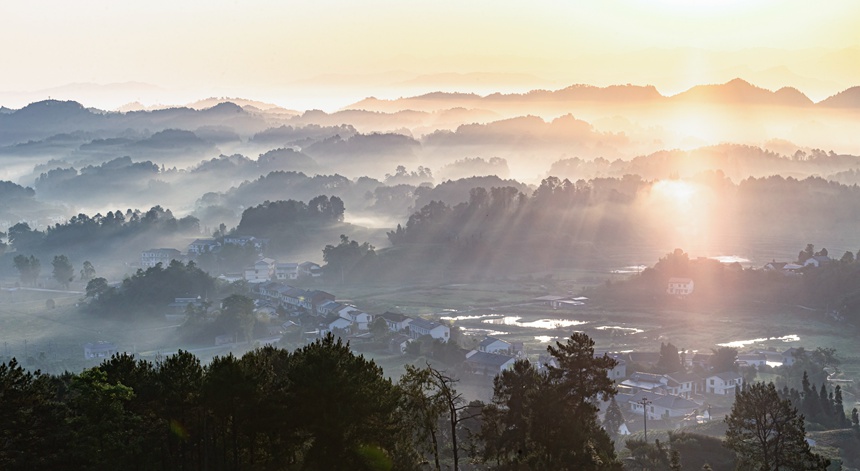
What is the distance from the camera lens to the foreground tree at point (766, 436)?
2309cm

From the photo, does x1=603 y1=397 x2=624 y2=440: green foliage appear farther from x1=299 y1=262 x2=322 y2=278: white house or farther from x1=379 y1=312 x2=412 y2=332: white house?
x1=299 y1=262 x2=322 y2=278: white house

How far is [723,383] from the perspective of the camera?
149ft

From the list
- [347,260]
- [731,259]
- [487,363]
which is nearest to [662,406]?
[487,363]

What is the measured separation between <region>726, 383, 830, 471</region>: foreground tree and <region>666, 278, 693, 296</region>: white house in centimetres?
4446

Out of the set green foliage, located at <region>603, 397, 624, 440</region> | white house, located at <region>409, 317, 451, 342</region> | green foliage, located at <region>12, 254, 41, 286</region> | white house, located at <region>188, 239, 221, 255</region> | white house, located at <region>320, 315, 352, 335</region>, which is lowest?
green foliage, located at <region>603, 397, 624, 440</region>

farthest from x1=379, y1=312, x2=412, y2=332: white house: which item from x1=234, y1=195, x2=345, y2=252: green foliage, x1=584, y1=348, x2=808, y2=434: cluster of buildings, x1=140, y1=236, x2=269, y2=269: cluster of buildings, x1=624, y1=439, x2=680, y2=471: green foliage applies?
x1=234, y1=195, x2=345, y2=252: green foliage

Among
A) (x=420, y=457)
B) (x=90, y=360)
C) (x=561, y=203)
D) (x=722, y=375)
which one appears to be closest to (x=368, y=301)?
(x=90, y=360)

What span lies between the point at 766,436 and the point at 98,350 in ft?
134

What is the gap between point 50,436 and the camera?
1828cm

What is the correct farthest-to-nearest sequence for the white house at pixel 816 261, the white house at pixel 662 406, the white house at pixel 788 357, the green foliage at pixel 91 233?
1. the green foliage at pixel 91 233
2. the white house at pixel 816 261
3. the white house at pixel 788 357
4. the white house at pixel 662 406

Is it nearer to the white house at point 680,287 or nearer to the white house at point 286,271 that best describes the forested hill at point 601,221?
the white house at point 286,271

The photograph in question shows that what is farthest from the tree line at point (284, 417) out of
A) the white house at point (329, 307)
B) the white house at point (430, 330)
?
the white house at point (329, 307)

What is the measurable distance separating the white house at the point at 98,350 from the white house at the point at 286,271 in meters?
25.5

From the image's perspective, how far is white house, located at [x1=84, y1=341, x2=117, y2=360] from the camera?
54.2m
